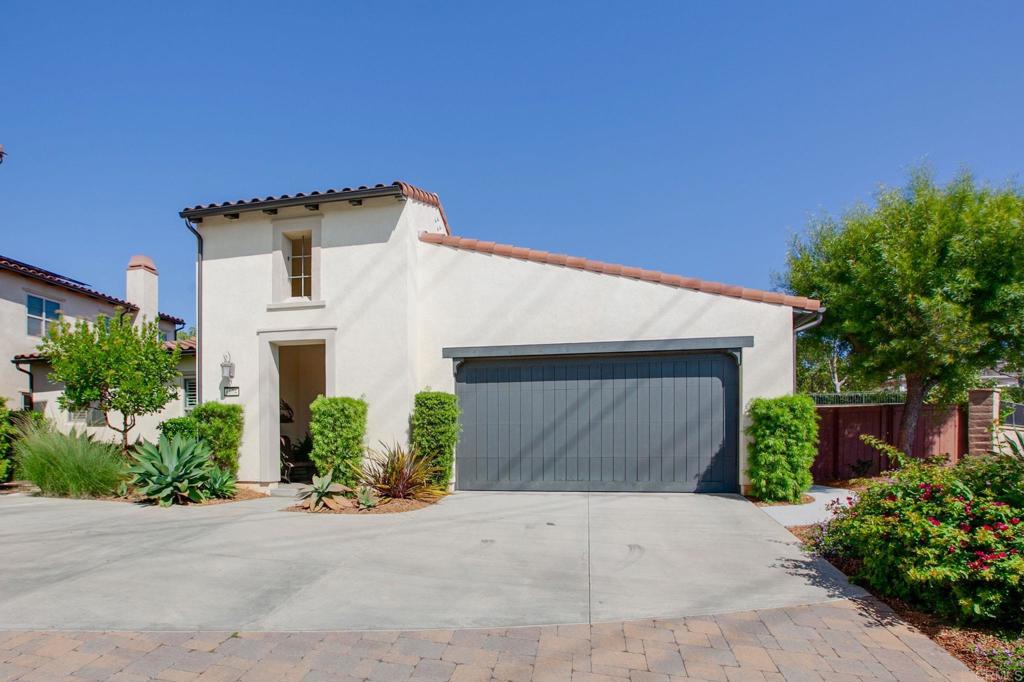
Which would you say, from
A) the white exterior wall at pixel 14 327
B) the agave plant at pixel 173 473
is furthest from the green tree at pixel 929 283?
the white exterior wall at pixel 14 327

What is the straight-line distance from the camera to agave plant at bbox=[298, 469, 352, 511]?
7.73 m

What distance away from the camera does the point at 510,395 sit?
945 centimetres

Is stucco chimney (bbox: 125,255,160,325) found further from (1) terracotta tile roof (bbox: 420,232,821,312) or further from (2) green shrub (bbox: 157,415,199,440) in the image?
(1) terracotta tile roof (bbox: 420,232,821,312)

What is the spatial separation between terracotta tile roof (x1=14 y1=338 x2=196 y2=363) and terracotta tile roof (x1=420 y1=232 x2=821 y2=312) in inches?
246

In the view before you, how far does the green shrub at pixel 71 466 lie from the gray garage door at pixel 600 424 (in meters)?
5.88

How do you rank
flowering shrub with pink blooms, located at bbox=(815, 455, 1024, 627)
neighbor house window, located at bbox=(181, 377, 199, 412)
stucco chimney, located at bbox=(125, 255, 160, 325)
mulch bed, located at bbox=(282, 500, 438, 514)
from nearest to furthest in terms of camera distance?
flowering shrub with pink blooms, located at bbox=(815, 455, 1024, 627), mulch bed, located at bbox=(282, 500, 438, 514), neighbor house window, located at bbox=(181, 377, 199, 412), stucco chimney, located at bbox=(125, 255, 160, 325)

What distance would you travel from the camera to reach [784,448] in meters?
7.97

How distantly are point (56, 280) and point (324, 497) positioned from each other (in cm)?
1462

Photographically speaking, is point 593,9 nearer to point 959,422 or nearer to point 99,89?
point 99,89

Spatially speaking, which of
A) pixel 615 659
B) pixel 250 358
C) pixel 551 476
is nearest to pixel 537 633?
pixel 615 659

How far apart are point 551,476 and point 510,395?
160cm

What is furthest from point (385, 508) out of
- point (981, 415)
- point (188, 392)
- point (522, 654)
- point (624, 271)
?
point (981, 415)

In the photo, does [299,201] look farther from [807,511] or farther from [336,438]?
[807,511]

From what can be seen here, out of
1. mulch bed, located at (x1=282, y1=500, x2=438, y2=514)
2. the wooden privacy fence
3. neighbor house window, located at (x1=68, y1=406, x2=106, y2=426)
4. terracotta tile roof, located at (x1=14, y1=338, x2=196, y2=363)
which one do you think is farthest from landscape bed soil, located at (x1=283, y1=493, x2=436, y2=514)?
neighbor house window, located at (x1=68, y1=406, x2=106, y2=426)
